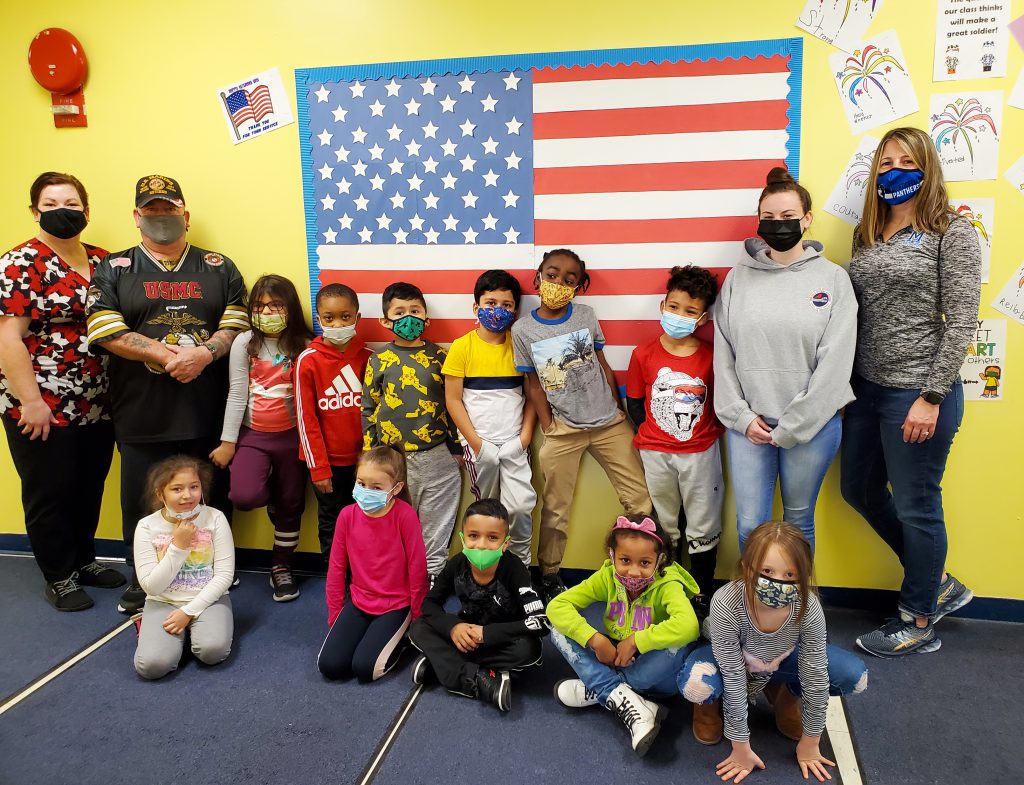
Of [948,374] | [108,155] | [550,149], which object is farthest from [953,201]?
[108,155]

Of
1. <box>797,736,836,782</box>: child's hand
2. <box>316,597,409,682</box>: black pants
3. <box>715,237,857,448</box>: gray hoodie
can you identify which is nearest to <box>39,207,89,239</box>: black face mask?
<box>316,597,409,682</box>: black pants

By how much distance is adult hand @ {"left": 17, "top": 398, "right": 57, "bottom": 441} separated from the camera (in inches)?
121

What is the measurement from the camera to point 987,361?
280 cm

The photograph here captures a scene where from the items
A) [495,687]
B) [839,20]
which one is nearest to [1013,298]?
[839,20]

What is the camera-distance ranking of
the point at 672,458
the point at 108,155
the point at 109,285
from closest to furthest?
the point at 672,458 → the point at 109,285 → the point at 108,155

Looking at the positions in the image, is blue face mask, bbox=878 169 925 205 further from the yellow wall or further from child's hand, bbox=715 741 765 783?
child's hand, bbox=715 741 765 783

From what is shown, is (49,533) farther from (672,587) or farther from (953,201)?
(953,201)

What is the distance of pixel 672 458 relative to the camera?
9.37 feet

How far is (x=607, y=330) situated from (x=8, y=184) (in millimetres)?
3181

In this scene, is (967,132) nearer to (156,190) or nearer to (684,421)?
(684,421)

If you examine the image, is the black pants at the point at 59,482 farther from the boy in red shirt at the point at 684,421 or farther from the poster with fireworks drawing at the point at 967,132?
the poster with fireworks drawing at the point at 967,132

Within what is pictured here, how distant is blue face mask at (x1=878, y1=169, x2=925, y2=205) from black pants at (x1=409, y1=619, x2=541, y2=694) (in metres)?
2.14

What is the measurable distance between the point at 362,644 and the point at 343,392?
113 centimetres

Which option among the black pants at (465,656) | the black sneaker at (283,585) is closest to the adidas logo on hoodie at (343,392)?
the black sneaker at (283,585)
